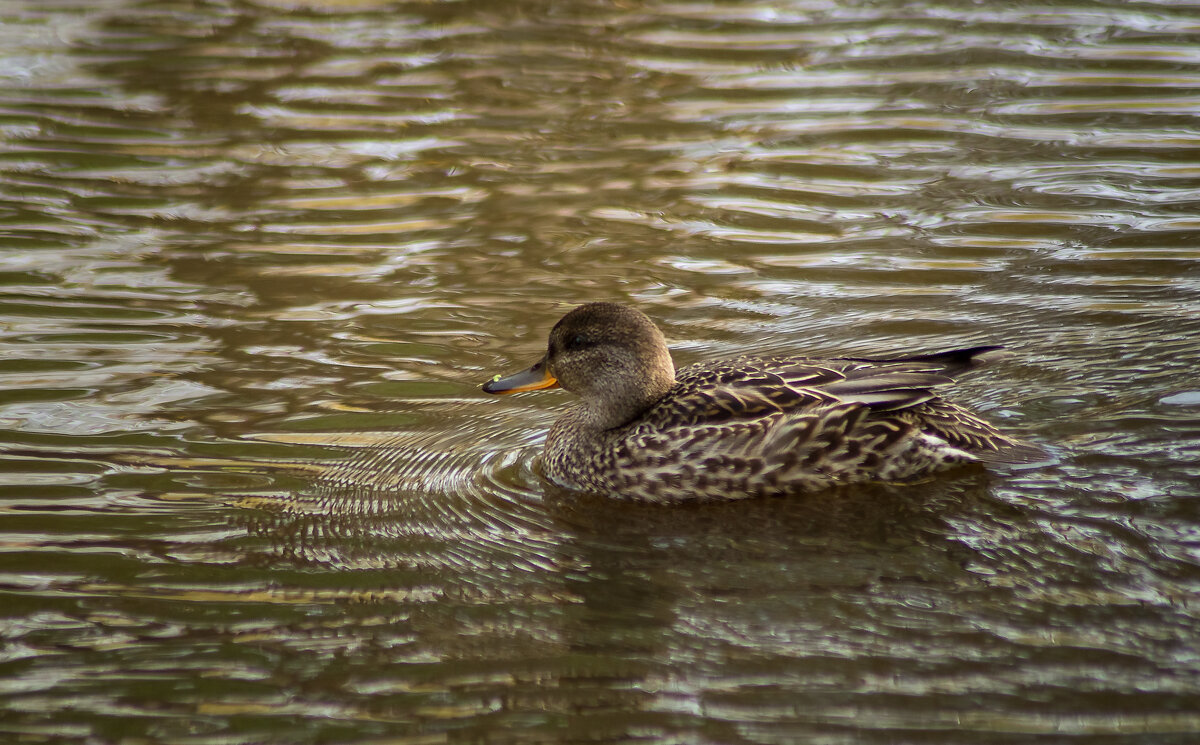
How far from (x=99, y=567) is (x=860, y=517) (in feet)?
10.1

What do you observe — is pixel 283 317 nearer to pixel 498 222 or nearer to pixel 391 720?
pixel 498 222

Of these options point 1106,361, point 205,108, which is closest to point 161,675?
point 1106,361

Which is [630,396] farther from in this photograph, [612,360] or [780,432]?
[780,432]

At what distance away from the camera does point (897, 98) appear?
1029cm

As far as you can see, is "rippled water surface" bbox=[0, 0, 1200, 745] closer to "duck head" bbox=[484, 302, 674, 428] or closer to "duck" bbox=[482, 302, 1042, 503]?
"duck" bbox=[482, 302, 1042, 503]

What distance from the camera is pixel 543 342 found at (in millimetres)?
7234

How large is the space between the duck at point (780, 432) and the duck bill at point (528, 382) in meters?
0.41

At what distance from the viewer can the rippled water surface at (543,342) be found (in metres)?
4.31

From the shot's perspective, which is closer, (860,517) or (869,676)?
(869,676)

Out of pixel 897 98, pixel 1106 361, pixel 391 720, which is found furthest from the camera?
pixel 897 98

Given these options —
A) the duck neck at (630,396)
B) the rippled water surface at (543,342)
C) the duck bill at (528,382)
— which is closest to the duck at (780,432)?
the duck neck at (630,396)

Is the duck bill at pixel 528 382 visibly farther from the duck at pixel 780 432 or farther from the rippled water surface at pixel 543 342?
the duck at pixel 780 432

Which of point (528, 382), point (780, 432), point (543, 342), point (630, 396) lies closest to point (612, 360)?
point (630, 396)

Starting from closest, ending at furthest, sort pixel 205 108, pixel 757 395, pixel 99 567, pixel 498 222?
pixel 99 567 → pixel 757 395 → pixel 498 222 → pixel 205 108
